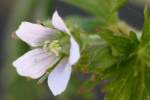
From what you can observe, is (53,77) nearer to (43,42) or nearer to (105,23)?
(43,42)

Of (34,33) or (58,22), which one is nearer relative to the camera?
(58,22)

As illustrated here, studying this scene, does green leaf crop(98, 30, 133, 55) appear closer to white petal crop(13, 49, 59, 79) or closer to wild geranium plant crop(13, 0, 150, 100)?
wild geranium plant crop(13, 0, 150, 100)

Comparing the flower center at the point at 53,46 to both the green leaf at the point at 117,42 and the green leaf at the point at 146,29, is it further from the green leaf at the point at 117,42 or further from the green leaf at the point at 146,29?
the green leaf at the point at 146,29

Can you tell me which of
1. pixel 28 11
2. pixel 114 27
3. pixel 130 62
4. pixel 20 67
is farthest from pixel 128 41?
pixel 28 11

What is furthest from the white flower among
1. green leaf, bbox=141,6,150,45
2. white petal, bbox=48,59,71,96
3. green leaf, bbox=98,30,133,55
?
green leaf, bbox=141,6,150,45

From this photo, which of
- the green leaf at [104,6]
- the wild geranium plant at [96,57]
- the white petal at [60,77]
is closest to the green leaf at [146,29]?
the wild geranium plant at [96,57]

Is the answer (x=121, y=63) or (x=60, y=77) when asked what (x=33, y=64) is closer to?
(x=60, y=77)

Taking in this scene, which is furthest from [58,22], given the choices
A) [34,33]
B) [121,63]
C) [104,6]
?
[104,6]
